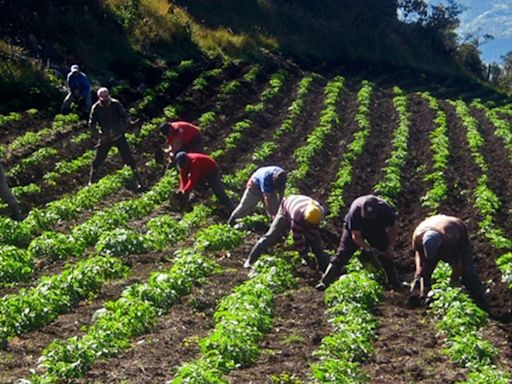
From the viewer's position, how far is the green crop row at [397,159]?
63.1 ft

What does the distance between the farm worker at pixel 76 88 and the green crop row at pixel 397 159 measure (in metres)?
8.10

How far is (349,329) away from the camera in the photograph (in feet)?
33.5

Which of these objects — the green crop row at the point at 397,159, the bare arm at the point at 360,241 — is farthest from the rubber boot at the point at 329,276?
the green crop row at the point at 397,159

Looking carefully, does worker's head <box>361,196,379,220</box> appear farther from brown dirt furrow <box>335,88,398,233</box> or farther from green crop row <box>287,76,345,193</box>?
green crop row <box>287,76,345,193</box>

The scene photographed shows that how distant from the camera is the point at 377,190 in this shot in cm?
1911

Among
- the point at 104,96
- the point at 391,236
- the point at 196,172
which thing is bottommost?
the point at 196,172

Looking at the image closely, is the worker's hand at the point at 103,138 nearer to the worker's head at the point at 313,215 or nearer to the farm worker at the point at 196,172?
the farm worker at the point at 196,172

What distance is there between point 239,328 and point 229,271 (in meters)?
3.30

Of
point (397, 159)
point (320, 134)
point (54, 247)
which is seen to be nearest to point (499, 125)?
point (320, 134)

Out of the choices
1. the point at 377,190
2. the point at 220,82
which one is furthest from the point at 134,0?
the point at 377,190

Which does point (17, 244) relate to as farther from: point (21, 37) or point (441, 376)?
point (21, 37)

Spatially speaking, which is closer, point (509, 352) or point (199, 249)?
point (509, 352)

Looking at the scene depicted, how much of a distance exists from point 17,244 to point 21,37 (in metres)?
18.4

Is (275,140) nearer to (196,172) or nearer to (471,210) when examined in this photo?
(471,210)
